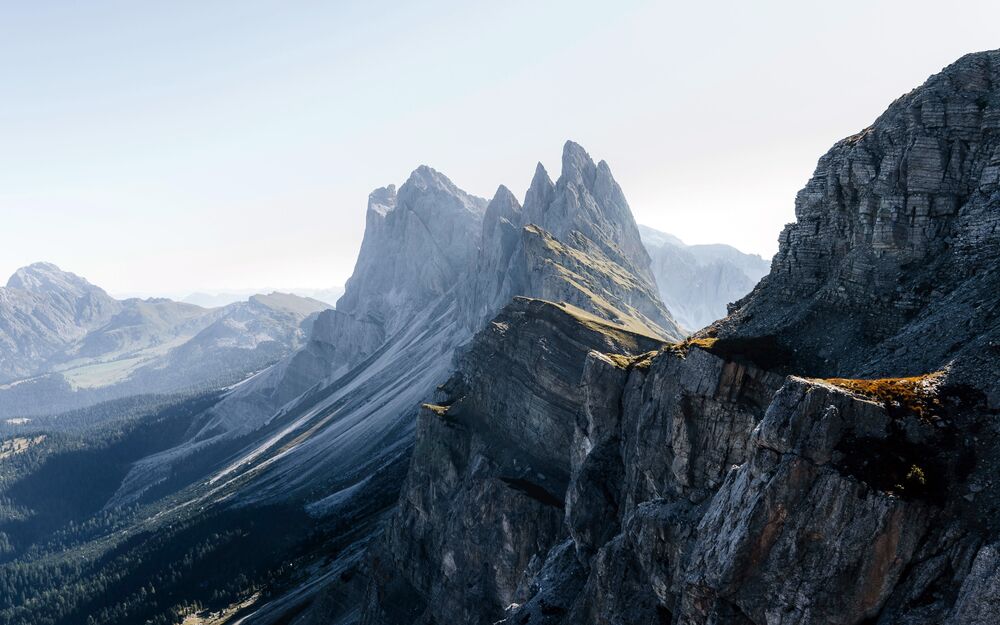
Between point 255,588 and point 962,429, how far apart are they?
186605mm

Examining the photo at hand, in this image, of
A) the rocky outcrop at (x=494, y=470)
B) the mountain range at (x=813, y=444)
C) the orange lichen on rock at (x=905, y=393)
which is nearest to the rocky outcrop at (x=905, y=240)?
the mountain range at (x=813, y=444)

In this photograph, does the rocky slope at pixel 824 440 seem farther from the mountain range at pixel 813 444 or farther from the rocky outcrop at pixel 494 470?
the rocky outcrop at pixel 494 470

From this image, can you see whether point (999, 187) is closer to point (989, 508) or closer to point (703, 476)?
point (989, 508)

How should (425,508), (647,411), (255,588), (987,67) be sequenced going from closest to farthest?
(987,67) < (647,411) < (425,508) < (255,588)

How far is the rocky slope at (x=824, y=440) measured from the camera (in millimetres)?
25953

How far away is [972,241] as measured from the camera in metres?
Answer: 38.6

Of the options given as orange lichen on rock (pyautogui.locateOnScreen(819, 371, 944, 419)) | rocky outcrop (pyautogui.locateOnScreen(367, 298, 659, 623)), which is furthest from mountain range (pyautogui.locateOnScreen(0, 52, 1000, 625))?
rocky outcrop (pyautogui.locateOnScreen(367, 298, 659, 623))

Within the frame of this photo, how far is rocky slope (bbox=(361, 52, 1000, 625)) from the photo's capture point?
85.1ft

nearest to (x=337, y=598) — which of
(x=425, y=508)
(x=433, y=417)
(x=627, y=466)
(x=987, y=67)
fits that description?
(x=425, y=508)

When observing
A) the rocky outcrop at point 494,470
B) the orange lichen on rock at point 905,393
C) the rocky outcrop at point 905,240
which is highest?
the rocky outcrop at point 905,240

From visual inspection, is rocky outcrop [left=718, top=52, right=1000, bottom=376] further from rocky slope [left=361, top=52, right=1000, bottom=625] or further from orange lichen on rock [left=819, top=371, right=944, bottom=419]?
orange lichen on rock [left=819, top=371, right=944, bottom=419]

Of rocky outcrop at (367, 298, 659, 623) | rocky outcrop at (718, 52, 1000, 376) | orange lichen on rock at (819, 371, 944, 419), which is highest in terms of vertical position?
rocky outcrop at (718, 52, 1000, 376)

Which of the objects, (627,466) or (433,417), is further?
(433,417)

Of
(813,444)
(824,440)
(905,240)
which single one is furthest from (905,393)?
(905,240)
